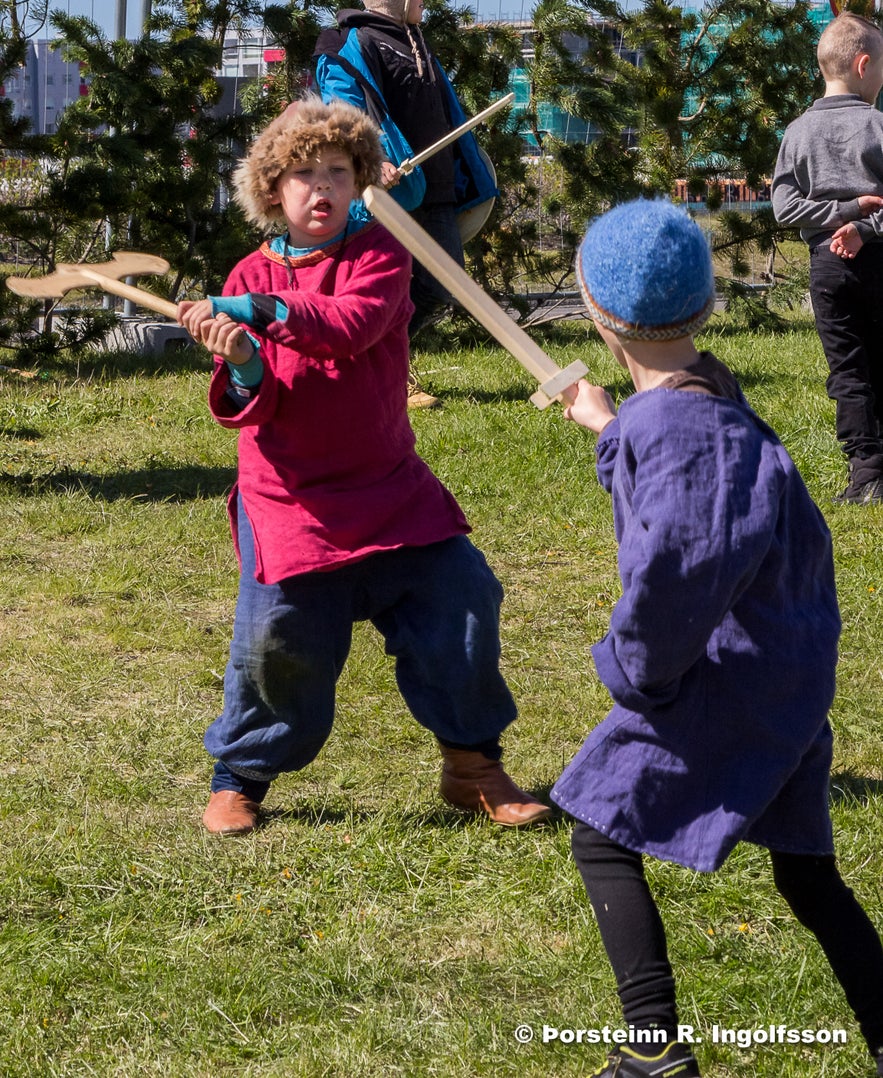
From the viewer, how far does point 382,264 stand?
3135mm

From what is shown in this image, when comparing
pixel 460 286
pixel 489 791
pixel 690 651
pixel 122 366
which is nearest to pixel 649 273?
pixel 460 286

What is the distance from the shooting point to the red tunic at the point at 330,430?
311 cm

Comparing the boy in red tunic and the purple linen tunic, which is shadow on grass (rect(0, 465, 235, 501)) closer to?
the boy in red tunic

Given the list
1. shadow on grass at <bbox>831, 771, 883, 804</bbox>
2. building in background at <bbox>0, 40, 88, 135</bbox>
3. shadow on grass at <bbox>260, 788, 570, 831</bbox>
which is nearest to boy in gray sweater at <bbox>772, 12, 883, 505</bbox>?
shadow on grass at <bbox>831, 771, 883, 804</bbox>

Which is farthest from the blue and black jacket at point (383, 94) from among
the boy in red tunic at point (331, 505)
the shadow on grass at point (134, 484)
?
the boy in red tunic at point (331, 505)

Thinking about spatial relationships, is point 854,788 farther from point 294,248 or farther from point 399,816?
point 294,248

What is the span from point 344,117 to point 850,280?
10.6 ft

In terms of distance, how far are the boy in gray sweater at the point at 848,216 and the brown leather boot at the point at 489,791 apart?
302 cm

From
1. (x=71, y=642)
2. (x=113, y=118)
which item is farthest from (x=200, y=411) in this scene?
(x=71, y=642)

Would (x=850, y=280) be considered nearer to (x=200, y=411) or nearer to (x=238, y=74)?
(x=200, y=411)

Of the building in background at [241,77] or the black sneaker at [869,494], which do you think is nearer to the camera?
the black sneaker at [869,494]

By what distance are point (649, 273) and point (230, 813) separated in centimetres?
183

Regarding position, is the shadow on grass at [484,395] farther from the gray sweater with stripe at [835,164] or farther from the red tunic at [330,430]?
the red tunic at [330,430]

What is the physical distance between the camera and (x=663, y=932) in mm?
2254
